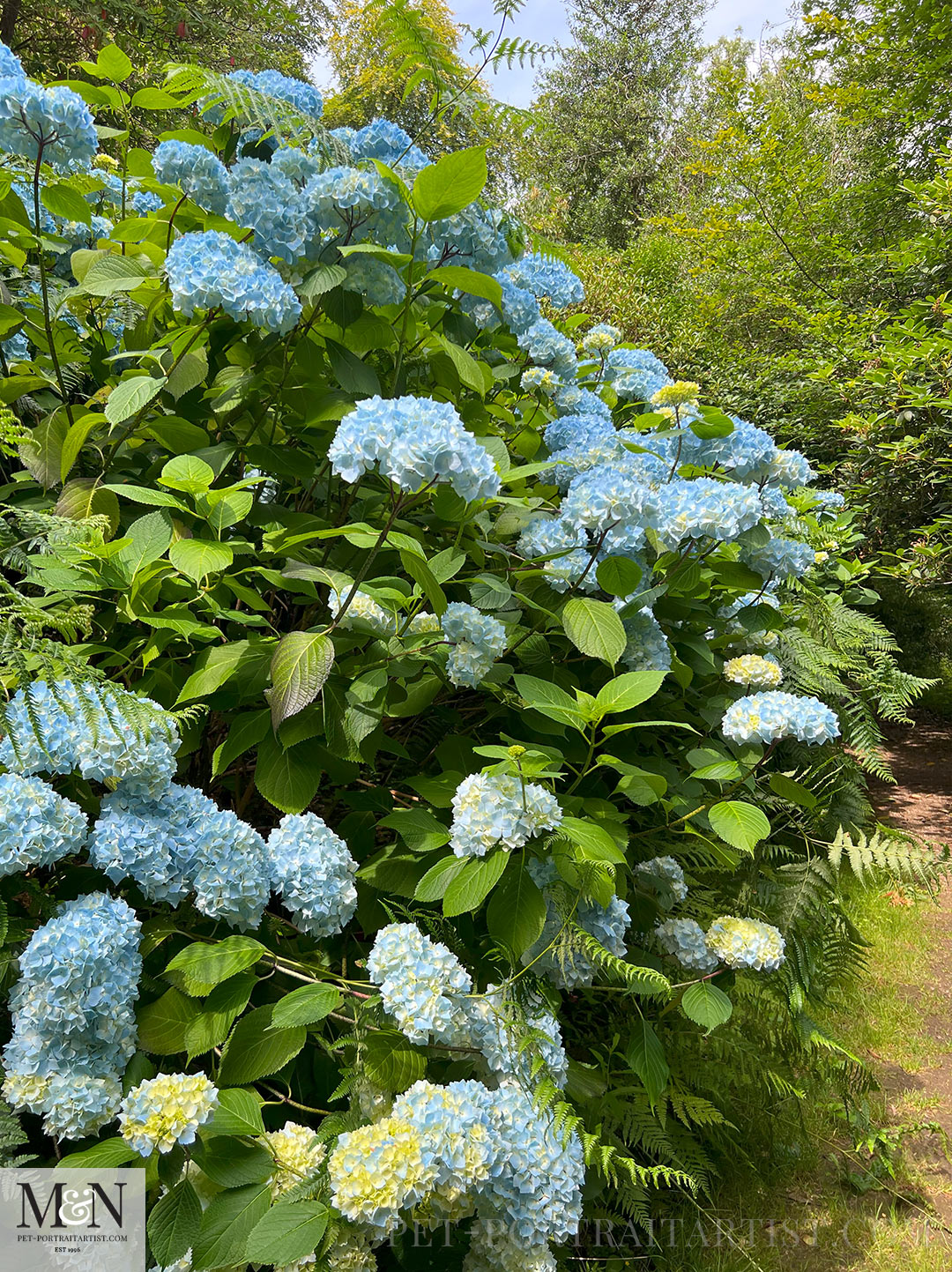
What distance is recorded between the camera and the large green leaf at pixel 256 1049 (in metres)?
1.10

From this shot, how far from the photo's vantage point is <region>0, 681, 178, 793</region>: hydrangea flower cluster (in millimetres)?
1070

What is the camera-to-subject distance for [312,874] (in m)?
1.20

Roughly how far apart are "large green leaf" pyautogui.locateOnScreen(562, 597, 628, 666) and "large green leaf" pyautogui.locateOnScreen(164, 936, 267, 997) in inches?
28.3

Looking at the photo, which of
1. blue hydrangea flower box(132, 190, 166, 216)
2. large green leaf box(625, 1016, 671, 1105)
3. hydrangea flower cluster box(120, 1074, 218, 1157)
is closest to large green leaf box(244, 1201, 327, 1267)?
hydrangea flower cluster box(120, 1074, 218, 1157)

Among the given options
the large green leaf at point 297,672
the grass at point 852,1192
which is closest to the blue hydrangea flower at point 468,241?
the large green leaf at point 297,672

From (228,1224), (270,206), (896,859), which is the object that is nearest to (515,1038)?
(228,1224)

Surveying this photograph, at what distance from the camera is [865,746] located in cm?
322

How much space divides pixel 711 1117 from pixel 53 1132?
1392 millimetres

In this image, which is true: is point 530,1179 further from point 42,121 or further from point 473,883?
point 42,121

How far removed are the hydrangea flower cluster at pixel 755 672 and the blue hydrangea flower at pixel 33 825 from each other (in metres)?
1.42

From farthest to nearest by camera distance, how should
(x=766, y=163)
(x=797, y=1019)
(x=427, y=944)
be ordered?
(x=766, y=163)
(x=797, y=1019)
(x=427, y=944)

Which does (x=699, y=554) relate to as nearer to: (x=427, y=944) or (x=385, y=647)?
(x=385, y=647)

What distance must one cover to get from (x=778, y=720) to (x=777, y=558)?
0.42m

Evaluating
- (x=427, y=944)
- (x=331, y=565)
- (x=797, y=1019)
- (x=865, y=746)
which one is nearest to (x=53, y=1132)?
(x=427, y=944)
